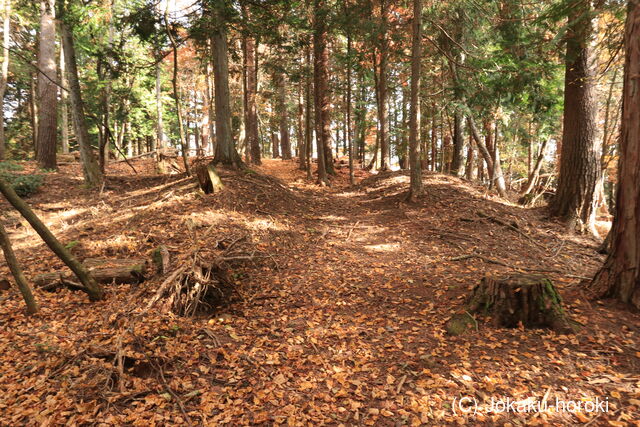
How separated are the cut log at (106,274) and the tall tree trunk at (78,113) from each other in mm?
6587

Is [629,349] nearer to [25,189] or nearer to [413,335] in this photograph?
[413,335]

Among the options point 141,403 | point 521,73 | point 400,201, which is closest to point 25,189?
point 141,403

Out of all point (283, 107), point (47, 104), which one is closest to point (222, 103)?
point (47, 104)

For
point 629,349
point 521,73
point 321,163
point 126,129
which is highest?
point 126,129

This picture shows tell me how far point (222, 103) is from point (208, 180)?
8.77ft

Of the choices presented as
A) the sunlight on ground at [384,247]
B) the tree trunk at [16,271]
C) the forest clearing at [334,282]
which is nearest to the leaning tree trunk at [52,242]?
the forest clearing at [334,282]

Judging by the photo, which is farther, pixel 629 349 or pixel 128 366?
pixel 128 366

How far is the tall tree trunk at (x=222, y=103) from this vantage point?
9469 mm

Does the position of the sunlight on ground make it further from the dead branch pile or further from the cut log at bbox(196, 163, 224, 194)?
the cut log at bbox(196, 163, 224, 194)

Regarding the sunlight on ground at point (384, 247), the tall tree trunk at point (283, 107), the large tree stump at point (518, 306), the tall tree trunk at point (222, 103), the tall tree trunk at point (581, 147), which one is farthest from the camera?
the tall tree trunk at point (283, 107)

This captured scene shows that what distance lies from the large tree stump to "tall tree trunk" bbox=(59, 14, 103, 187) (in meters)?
12.1

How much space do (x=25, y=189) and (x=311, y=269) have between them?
33.4 feet

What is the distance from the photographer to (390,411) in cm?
307

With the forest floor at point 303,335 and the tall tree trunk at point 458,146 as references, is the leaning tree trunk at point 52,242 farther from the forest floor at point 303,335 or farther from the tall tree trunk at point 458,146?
the tall tree trunk at point 458,146
